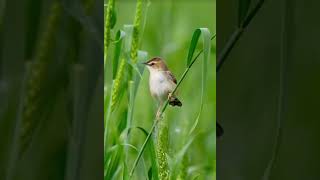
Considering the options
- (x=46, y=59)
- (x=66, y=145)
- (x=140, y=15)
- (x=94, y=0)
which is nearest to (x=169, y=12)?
(x=140, y=15)

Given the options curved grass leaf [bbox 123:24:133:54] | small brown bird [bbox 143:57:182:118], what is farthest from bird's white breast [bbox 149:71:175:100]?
curved grass leaf [bbox 123:24:133:54]

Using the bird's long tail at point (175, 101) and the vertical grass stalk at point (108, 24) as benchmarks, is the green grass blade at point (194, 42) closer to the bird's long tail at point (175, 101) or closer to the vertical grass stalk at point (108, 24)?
the bird's long tail at point (175, 101)

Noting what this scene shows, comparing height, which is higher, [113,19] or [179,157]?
[113,19]

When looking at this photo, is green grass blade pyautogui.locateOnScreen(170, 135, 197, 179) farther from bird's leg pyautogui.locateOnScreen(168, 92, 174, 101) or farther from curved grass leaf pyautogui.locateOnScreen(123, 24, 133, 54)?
curved grass leaf pyautogui.locateOnScreen(123, 24, 133, 54)

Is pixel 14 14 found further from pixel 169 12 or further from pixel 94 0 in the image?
pixel 169 12
